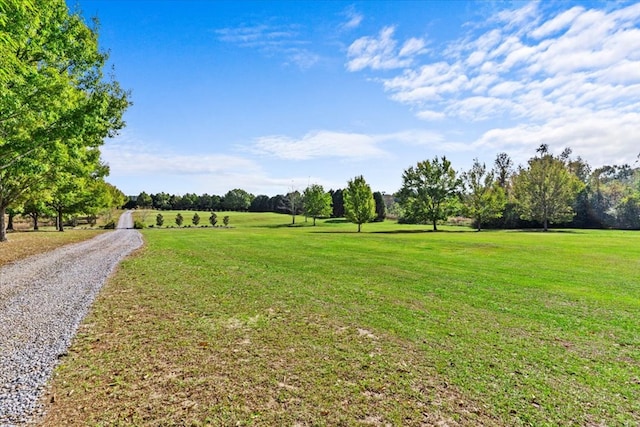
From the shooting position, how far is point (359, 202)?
4753 cm

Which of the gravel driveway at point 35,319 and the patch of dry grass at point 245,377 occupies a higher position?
the gravel driveway at point 35,319

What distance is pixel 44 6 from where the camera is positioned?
11844mm

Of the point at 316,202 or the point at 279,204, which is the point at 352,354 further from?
the point at 279,204

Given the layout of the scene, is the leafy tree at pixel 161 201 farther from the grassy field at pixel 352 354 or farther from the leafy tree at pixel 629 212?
the leafy tree at pixel 629 212

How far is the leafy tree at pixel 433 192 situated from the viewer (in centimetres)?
4700

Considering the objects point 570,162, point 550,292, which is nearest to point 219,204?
point 570,162

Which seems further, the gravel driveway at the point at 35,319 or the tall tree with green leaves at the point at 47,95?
the tall tree with green leaves at the point at 47,95

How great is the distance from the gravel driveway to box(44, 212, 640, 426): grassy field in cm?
27

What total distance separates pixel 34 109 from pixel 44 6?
147 inches

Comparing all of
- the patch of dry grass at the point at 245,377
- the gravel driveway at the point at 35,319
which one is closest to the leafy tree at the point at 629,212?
the patch of dry grass at the point at 245,377

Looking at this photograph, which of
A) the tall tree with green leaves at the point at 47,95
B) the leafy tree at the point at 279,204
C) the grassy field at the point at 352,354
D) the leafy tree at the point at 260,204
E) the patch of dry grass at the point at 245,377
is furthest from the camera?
the leafy tree at the point at 260,204

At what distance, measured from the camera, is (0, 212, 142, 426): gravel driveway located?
409 centimetres

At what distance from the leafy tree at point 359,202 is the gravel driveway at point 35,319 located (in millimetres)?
36522

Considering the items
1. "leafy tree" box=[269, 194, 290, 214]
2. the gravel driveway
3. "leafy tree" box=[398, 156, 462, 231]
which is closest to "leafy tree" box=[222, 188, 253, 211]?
"leafy tree" box=[269, 194, 290, 214]
